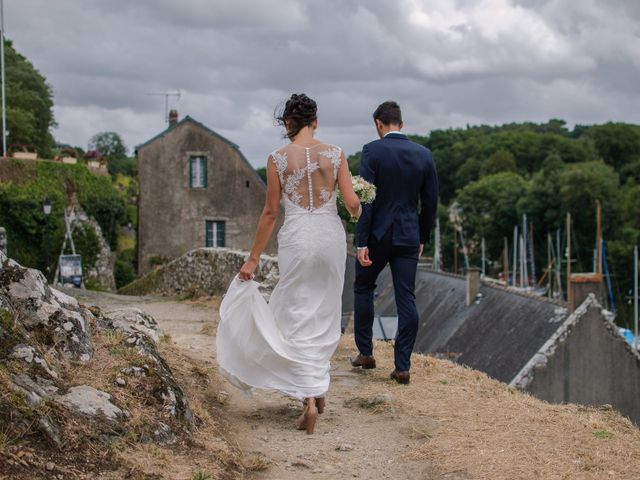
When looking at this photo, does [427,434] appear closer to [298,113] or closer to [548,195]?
[298,113]

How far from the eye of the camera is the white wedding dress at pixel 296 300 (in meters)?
5.70

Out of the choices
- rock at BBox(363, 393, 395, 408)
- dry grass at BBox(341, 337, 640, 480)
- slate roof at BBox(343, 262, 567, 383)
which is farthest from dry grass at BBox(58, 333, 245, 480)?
slate roof at BBox(343, 262, 567, 383)

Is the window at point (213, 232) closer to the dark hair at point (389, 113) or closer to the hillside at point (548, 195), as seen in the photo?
the dark hair at point (389, 113)

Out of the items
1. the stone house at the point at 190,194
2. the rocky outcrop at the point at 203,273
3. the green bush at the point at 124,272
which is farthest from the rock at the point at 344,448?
the green bush at the point at 124,272

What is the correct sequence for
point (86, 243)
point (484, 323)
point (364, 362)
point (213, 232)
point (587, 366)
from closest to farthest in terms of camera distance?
point (364, 362) < point (587, 366) < point (484, 323) < point (213, 232) < point (86, 243)

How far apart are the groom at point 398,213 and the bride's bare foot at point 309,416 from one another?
140cm

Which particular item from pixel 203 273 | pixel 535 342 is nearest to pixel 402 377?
pixel 203 273

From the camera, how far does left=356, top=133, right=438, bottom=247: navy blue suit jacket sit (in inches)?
263

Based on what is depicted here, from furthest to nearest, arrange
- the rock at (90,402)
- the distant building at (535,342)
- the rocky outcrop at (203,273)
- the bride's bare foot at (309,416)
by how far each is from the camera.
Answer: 1. the distant building at (535,342)
2. the rocky outcrop at (203,273)
3. the bride's bare foot at (309,416)
4. the rock at (90,402)

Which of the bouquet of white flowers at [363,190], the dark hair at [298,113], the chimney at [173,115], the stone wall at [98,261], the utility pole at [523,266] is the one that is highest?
the chimney at [173,115]

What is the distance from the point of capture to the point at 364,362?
7.52 meters

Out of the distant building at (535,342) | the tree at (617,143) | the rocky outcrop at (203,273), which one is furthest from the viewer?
the tree at (617,143)

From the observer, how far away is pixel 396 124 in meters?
6.87

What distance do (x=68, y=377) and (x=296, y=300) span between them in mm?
1724
